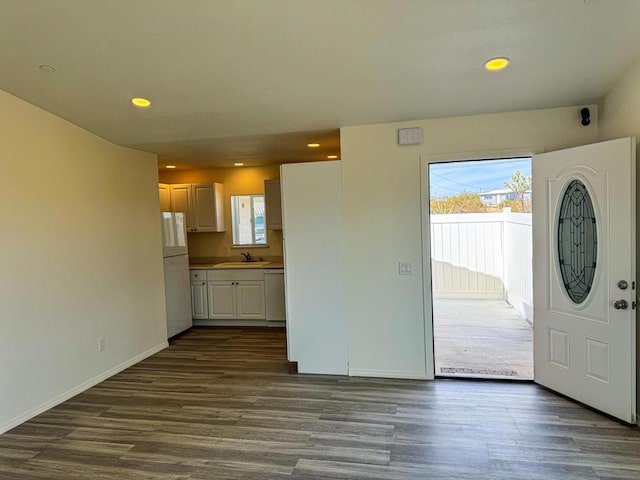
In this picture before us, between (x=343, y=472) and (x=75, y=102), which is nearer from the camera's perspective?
(x=343, y=472)

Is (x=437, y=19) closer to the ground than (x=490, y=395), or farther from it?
farther from it

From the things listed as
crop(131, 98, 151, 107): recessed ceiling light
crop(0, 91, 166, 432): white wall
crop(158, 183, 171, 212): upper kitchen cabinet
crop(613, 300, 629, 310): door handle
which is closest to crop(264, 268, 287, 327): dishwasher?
crop(0, 91, 166, 432): white wall

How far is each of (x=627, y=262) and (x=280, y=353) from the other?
11.2 feet

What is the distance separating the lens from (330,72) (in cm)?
288

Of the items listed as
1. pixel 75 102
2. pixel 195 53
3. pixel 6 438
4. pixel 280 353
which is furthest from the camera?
pixel 280 353

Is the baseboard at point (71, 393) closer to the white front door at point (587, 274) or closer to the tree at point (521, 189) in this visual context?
the white front door at point (587, 274)

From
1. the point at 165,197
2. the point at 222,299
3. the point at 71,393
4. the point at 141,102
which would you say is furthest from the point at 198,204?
the point at 71,393

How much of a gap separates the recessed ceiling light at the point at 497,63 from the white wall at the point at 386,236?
2.42 ft

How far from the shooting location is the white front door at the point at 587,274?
276cm

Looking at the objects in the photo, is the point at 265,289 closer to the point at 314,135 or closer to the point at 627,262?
the point at 314,135

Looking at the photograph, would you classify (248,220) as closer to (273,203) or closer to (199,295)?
(273,203)

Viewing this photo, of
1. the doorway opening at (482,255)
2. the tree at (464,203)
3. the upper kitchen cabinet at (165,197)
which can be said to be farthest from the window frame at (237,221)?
the tree at (464,203)

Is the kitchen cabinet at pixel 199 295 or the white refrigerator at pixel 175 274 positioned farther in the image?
the kitchen cabinet at pixel 199 295

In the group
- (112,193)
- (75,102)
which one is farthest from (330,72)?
(112,193)
